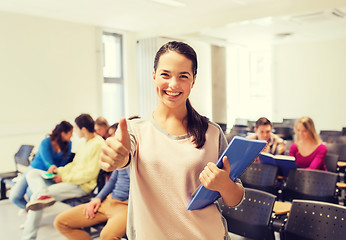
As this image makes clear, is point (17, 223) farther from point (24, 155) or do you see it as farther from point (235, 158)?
point (235, 158)

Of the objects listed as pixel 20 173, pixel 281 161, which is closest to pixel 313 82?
pixel 281 161

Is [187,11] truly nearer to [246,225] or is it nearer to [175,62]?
[246,225]

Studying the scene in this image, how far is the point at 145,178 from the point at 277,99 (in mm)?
12010

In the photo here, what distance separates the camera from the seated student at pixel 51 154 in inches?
162

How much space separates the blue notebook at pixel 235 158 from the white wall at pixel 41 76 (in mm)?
6669

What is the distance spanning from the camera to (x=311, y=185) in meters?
3.18

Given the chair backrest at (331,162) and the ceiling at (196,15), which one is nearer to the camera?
the chair backrest at (331,162)

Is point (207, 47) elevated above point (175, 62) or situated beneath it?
elevated above

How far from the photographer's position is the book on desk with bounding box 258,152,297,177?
131 inches

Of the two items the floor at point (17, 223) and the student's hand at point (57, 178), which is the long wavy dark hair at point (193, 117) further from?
the floor at point (17, 223)

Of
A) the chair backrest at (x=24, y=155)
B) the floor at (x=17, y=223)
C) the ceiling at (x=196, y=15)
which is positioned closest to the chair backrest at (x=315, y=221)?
the floor at (x=17, y=223)

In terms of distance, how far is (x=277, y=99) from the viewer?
12.3 m

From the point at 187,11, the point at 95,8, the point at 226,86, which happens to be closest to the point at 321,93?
the point at 226,86

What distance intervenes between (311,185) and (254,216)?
1.05 m
